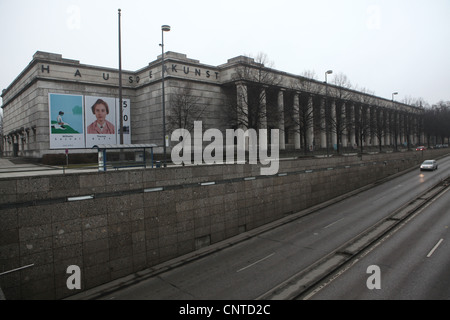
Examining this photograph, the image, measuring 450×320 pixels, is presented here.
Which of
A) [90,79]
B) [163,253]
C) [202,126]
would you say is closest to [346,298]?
[163,253]

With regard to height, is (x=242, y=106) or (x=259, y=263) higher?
(x=242, y=106)

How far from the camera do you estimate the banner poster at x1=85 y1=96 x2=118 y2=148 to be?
3971 centimetres

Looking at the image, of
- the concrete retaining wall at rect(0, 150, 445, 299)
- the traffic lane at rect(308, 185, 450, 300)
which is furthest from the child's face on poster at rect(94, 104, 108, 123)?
the traffic lane at rect(308, 185, 450, 300)

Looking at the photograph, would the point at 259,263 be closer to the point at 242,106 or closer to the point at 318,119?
the point at 242,106

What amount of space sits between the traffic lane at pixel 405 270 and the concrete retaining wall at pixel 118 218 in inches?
309

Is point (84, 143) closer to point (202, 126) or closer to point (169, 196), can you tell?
point (202, 126)

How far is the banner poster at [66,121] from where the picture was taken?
37.5 metres

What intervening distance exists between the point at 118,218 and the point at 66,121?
31590 millimetres

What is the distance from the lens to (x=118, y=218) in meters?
12.9

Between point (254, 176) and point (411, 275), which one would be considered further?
point (254, 176)

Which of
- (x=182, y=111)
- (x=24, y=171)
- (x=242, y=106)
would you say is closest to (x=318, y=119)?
(x=242, y=106)
